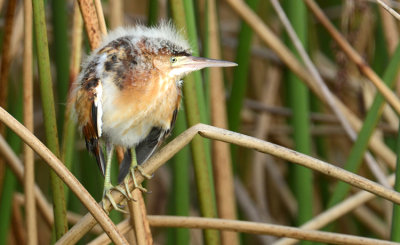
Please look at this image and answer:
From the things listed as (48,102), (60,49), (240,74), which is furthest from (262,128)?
(48,102)

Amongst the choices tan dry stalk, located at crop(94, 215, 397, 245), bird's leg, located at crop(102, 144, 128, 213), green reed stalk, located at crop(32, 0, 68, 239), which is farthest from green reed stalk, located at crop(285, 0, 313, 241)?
green reed stalk, located at crop(32, 0, 68, 239)

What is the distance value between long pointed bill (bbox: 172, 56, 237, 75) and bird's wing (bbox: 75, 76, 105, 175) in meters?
0.22

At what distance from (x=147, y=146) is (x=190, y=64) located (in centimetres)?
36

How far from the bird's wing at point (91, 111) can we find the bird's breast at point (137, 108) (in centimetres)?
3

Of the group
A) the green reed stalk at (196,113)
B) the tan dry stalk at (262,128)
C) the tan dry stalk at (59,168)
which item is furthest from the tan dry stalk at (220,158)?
the tan dry stalk at (262,128)

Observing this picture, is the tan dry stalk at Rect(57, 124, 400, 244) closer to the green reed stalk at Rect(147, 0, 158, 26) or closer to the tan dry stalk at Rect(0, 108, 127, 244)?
the tan dry stalk at Rect(0, 108, 127, 244)

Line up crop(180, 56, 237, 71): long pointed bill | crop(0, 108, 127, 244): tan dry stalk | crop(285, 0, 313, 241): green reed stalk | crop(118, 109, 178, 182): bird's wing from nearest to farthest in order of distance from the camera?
1. crop(0, 108, 127, 244): tan dry stalk
2. crop(180, 56, 237, 71): long pointed bill
3. crop(118, 109, 178, 182): bird's wing
4. crop(285, 0, 313, 241): green reed stalk

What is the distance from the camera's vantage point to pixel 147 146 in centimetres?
200

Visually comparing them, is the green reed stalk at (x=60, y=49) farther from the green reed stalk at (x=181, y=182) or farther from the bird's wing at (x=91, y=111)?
the green reed stalk at (x=181, y=182)

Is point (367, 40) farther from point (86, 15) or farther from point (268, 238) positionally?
point (86, 15)

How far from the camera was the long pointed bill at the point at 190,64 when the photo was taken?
5.61 feet

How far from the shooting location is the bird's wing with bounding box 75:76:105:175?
176 cm

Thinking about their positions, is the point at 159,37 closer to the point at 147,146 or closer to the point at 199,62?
the point at 199,62

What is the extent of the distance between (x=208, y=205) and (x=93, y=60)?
0.51 metres
